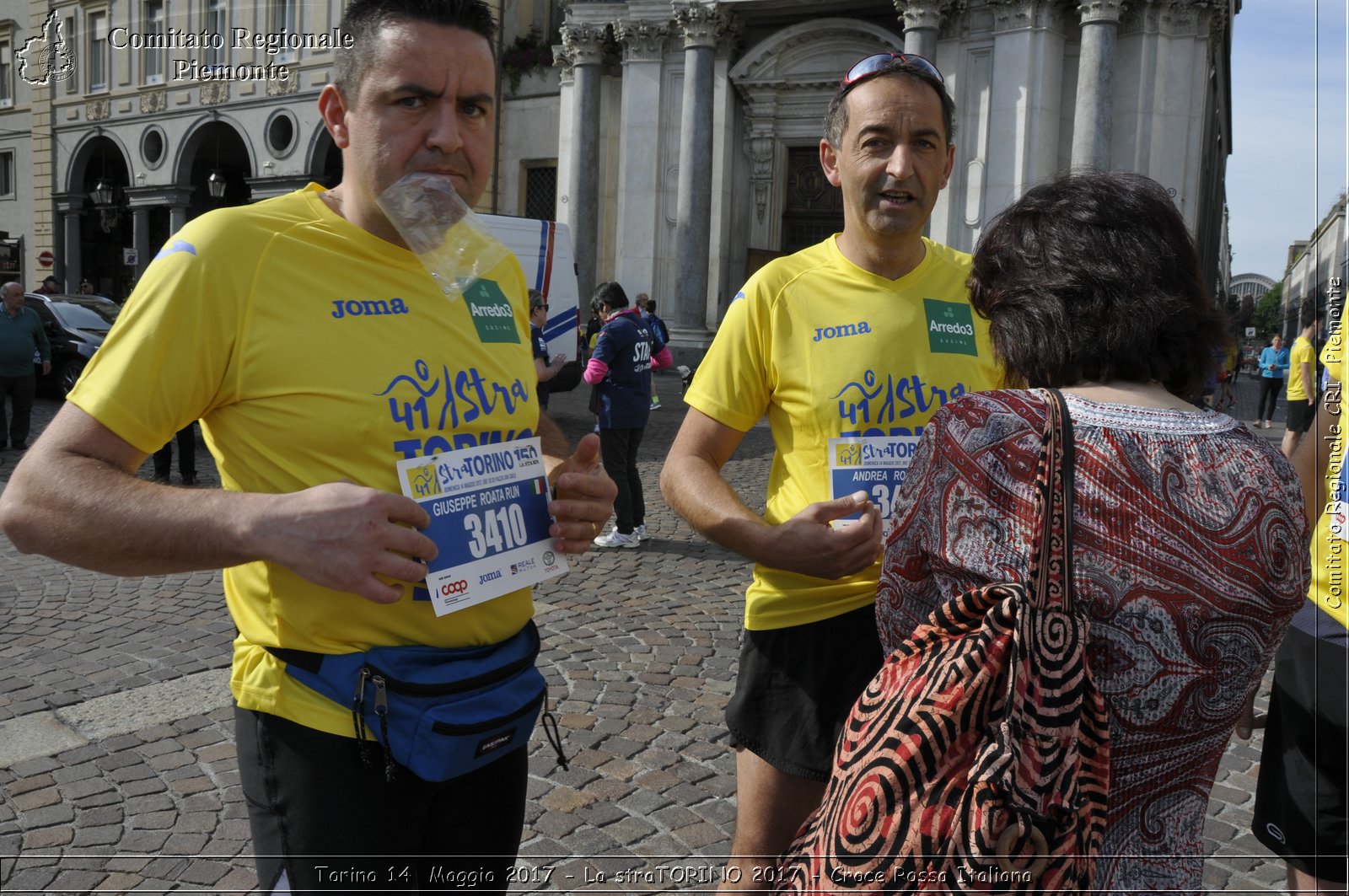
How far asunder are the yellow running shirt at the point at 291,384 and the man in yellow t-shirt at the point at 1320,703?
1768mm

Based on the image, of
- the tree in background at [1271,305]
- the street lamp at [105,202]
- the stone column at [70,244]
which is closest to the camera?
the tree in background at [1271,305]

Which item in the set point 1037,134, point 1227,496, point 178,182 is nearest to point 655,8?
point 1037,134

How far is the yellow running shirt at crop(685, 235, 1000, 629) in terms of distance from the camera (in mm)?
2285

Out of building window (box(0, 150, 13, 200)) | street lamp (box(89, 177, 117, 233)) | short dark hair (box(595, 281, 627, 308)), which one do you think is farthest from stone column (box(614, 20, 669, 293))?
building window (box(0, 150, 13, 200))

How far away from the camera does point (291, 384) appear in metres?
1.64

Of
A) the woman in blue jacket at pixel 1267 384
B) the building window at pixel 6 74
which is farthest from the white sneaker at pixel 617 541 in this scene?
the building window at pixel 6 74

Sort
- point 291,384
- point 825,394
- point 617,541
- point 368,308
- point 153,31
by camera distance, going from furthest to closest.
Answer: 1. point 153,31
2. point 617,541
3. point 825,394
4. point 368,308
5. point 291,384

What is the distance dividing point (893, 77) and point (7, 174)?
123 ft

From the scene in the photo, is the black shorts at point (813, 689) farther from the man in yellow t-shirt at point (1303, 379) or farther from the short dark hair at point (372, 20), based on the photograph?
the short dark hair at point (372, 20)

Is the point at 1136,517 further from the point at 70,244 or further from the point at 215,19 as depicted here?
the point at 70,244

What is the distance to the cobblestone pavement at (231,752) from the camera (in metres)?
3.25

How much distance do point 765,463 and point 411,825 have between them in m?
9.83

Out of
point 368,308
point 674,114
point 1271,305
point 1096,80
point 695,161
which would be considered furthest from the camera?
point 674,114

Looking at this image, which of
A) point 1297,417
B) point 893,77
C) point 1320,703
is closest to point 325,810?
point 893,77
